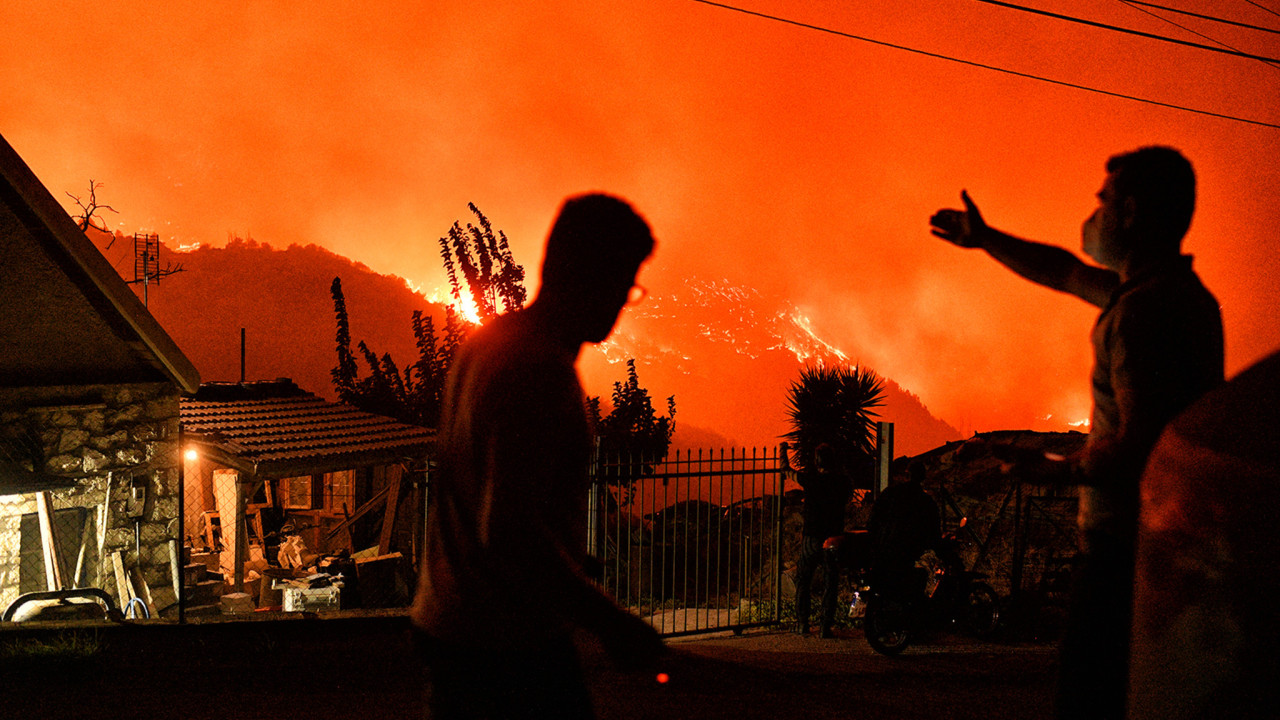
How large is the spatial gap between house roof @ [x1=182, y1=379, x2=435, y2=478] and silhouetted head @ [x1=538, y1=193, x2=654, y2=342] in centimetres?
Answer: 914

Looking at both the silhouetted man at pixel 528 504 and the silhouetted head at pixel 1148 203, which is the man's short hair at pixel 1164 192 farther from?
the silhouetted man at pixel 528 504

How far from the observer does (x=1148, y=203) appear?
203 centimetres

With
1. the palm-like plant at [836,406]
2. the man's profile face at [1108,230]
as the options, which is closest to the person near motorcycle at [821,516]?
the man's profile face at [1108,230]

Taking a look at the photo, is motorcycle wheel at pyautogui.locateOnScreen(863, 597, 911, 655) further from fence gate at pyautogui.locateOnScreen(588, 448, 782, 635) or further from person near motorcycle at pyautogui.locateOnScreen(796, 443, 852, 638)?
fence gate at pyautogui.locateOnScreen(588, 448, 782, 635)

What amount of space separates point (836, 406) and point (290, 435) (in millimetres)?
10381

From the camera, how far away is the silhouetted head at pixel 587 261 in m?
1.77

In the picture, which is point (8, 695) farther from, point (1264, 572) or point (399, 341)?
point (399, 341)

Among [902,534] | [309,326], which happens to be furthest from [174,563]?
[309,326]


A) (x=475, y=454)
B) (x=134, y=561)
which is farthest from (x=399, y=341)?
(x=475, y=454)

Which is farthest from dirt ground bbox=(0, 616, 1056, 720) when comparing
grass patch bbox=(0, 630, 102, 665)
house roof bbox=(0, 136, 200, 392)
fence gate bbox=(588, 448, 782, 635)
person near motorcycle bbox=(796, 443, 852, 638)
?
house roof bbox=(0, 136, 200, 392)

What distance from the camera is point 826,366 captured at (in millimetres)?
17297

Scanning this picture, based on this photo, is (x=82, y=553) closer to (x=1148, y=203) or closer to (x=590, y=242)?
(x=590, y=242)

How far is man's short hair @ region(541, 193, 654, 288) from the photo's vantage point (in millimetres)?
1766

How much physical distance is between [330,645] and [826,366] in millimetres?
13062
